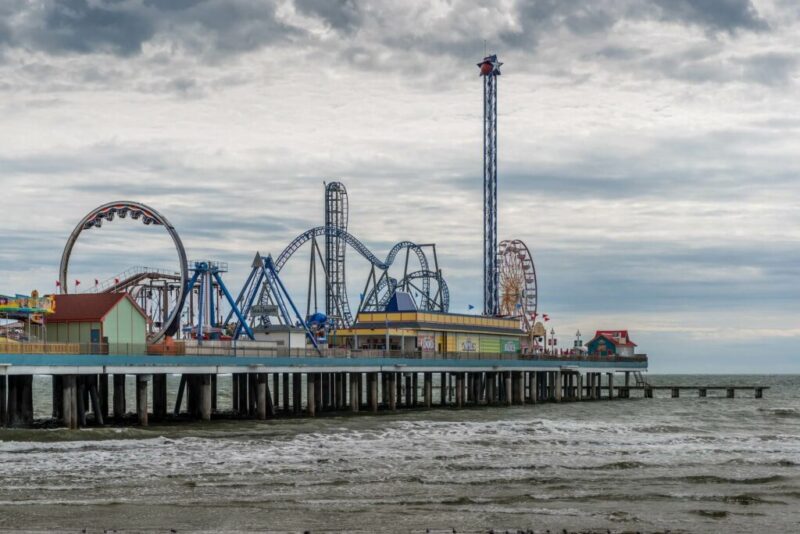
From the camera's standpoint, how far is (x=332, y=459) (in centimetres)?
4069

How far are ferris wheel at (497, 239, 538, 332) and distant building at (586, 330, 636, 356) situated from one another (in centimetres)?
794

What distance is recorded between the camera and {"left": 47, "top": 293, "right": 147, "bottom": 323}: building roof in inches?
2245

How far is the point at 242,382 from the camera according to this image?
6850 centimetres

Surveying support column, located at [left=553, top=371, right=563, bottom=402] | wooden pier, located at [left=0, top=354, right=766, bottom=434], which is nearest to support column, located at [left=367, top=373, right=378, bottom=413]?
wooden pier, located at [left=0, top=354, right=766, bottom=434]

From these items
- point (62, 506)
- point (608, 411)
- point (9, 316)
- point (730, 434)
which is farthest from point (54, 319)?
point (608, 411)

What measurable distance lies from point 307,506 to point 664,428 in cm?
3363

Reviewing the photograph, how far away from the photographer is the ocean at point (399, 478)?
27422 mm

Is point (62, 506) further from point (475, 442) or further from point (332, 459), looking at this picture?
point (475, 442)

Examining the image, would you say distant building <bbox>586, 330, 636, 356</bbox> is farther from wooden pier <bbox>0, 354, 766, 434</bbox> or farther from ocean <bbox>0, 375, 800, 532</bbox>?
ocean <bbox>0, 375, 800, 532</bbox>

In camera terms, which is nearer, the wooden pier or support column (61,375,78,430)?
support column (61,375,78,430)

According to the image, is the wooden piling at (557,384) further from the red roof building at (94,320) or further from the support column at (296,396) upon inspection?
the red roof building at (94,320)

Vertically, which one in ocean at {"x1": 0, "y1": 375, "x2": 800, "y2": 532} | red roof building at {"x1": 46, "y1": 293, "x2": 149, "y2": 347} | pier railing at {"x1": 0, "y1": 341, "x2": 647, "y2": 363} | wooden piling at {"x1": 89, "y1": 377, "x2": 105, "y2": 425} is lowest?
ocean at {"x1": 0, "y1": 375, "x2": 800, "y2": 532}

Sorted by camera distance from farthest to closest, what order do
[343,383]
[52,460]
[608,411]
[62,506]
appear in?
[608,411] → [343,383] → [52,460] → [62,506]

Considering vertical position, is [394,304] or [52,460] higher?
[394,304]
